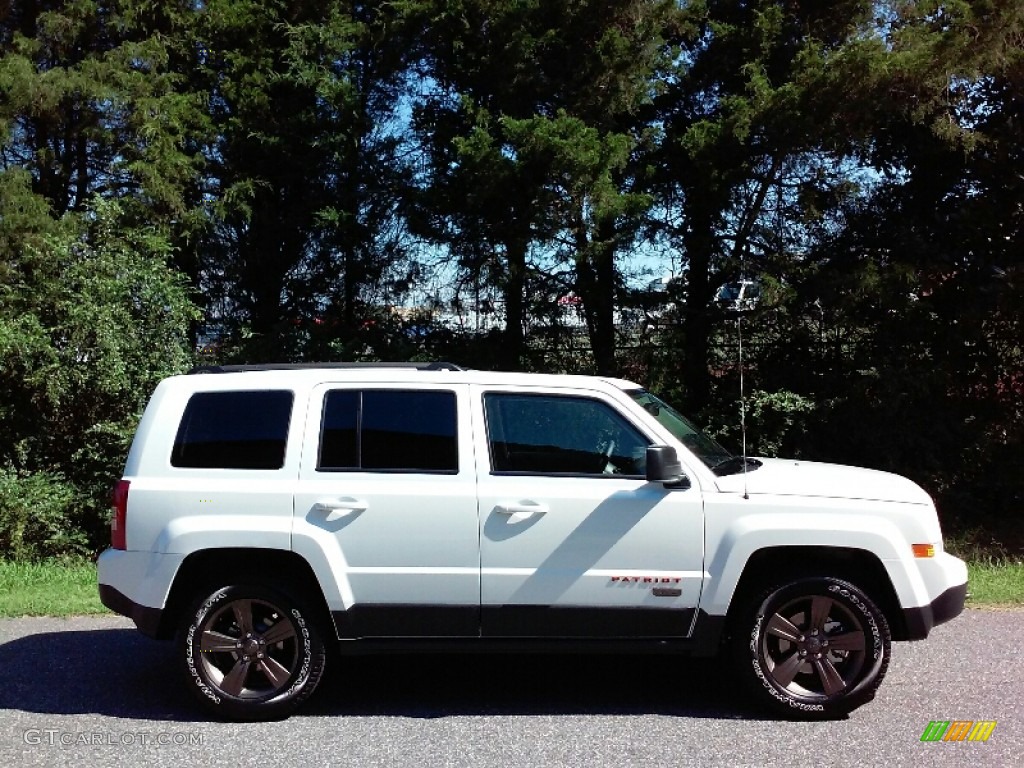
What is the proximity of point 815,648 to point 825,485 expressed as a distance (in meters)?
0.87

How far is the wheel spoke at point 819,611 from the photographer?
5305mm

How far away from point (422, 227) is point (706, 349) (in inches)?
149

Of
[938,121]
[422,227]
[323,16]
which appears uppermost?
[323,16]

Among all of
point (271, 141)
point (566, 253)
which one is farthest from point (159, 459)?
point (271, 141)

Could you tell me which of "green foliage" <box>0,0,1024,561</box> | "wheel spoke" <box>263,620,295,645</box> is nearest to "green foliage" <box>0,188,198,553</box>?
"green foliage" <box>0,0,1024,561</box>

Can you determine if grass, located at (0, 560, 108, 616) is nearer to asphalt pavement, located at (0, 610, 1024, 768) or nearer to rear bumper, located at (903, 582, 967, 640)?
asphalt pavement, located at (0, 610, 1024, 768)

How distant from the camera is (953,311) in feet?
37.9

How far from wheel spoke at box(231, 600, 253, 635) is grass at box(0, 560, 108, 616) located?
303 cm

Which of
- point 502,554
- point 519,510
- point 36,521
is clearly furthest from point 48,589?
point 519,510

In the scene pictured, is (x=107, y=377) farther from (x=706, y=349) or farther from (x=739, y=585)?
(x=739, y=585)

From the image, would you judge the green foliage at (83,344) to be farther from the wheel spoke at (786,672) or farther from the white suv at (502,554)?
the wheel spoke at (786,672)

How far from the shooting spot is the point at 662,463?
5094 mm

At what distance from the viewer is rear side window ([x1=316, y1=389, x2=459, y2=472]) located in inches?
214

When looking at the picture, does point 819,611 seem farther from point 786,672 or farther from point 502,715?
point 502,715
